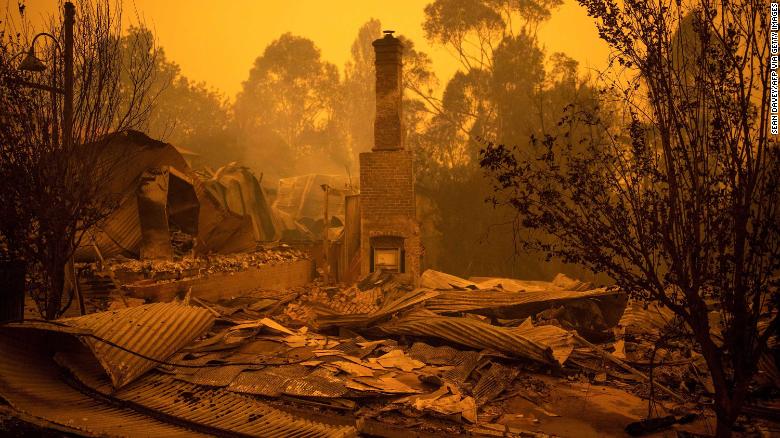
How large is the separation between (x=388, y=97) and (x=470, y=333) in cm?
841

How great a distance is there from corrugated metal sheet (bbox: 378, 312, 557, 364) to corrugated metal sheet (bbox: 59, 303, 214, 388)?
8.45ft

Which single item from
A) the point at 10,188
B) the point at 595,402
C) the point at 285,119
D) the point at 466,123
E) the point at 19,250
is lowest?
the point at 595,402

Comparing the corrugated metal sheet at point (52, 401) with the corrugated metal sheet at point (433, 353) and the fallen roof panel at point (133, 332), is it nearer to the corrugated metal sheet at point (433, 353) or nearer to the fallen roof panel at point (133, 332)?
the fallen roof panel at point (133, 332)

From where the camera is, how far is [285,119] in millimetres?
45156

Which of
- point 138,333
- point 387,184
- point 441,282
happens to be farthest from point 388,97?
point 138,333

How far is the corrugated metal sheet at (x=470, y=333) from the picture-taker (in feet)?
21.2

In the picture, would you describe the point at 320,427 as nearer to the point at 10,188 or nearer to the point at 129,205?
the point at 10,188

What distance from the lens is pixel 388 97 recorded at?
1387cm

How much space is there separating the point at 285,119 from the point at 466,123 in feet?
78.3

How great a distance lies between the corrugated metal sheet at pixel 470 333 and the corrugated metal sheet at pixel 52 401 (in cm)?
326

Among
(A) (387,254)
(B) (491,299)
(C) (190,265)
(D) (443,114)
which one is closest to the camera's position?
(B) (491,299)

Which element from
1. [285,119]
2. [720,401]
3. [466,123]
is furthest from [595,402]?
[285,119]

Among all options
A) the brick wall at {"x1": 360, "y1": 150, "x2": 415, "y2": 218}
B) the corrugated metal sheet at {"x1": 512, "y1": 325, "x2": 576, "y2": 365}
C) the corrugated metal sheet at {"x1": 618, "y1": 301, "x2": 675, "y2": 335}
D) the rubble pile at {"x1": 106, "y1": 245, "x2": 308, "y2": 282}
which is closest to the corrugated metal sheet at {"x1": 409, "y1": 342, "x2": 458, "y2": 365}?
the corrugated metal sheet at {"x1": 512, "y1": 325, "x2": 576, "y2": 365}

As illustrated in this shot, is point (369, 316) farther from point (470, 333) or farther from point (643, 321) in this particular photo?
point (643, 321)
